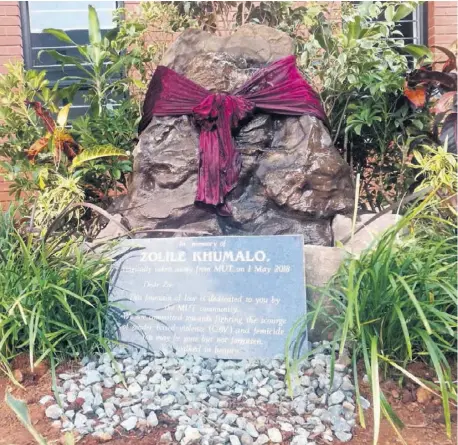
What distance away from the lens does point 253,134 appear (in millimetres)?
3566

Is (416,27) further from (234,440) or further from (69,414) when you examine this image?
(69,414)

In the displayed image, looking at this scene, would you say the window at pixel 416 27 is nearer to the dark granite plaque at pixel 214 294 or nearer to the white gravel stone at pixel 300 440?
the dark granite plaque at pixel 214 294

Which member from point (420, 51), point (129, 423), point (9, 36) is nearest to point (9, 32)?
point (9, 36)

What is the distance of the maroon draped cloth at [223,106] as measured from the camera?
3.39 m

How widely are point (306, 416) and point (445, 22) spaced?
5337 millimetres

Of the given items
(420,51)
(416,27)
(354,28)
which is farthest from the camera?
(416,27)

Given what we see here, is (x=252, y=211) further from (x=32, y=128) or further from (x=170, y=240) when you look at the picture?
(x=32, y=128)

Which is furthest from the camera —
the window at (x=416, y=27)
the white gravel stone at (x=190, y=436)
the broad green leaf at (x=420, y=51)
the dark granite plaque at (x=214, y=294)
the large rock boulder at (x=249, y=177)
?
the window at (x=416, y=27)

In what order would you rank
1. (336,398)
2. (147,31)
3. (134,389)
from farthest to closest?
(147,31)
(134,389)
(336,398)

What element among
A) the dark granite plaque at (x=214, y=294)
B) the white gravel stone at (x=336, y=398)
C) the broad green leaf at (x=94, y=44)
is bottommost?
the white gravel stone at (x=336, y=398)

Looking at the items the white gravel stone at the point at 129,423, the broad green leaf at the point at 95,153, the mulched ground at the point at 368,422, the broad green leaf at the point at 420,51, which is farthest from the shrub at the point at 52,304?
the broad green leaf at the point at 420,51

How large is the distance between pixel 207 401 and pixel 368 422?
646 millimetres

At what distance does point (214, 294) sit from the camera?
2631 millimetres

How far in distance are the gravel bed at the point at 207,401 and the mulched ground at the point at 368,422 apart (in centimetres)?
4
